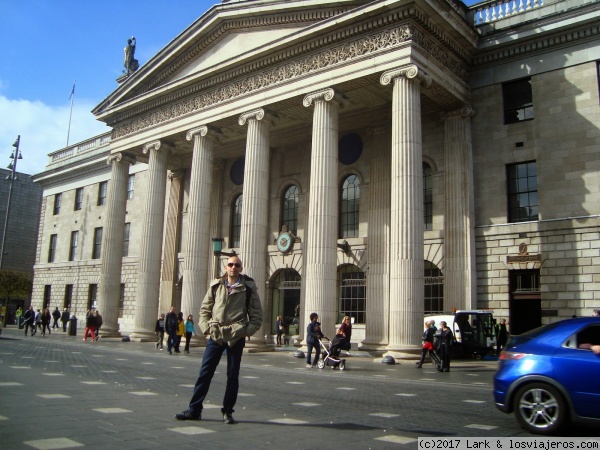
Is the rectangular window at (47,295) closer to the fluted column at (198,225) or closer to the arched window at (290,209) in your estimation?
the fluted column at (198,225)

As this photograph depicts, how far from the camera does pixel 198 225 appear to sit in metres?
28.1

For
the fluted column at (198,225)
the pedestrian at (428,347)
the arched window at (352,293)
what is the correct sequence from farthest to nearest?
the fluted column at (198,225), the arched window at (352,293), the pedestrian at (428,347)

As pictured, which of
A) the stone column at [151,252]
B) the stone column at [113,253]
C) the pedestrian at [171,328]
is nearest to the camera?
the pedestrian at [171,328]

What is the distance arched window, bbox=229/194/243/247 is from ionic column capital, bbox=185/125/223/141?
17.6 ft

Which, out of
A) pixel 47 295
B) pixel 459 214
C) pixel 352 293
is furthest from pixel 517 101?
pixel 47 295

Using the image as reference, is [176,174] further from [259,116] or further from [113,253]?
[259,116]

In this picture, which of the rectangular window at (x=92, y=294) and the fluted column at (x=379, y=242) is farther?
the rectangular window at (x=92, y=294)

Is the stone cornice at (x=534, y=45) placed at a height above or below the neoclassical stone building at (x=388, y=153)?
above

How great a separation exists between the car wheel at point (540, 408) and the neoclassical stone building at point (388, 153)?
1261cm

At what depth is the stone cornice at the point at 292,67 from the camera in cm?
2208

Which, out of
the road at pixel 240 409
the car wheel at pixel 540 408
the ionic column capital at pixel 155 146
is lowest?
the road at pixel 240 409

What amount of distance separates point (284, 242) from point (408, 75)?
40.2ft

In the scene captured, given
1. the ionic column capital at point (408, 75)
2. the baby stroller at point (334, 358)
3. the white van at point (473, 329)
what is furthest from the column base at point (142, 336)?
the ionic column capital at point (408, 75)

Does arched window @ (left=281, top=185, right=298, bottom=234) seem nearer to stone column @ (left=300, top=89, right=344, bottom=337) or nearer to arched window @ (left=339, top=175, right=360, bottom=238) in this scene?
arched window @ (left=339, top=175, right=360, bottom=238)
